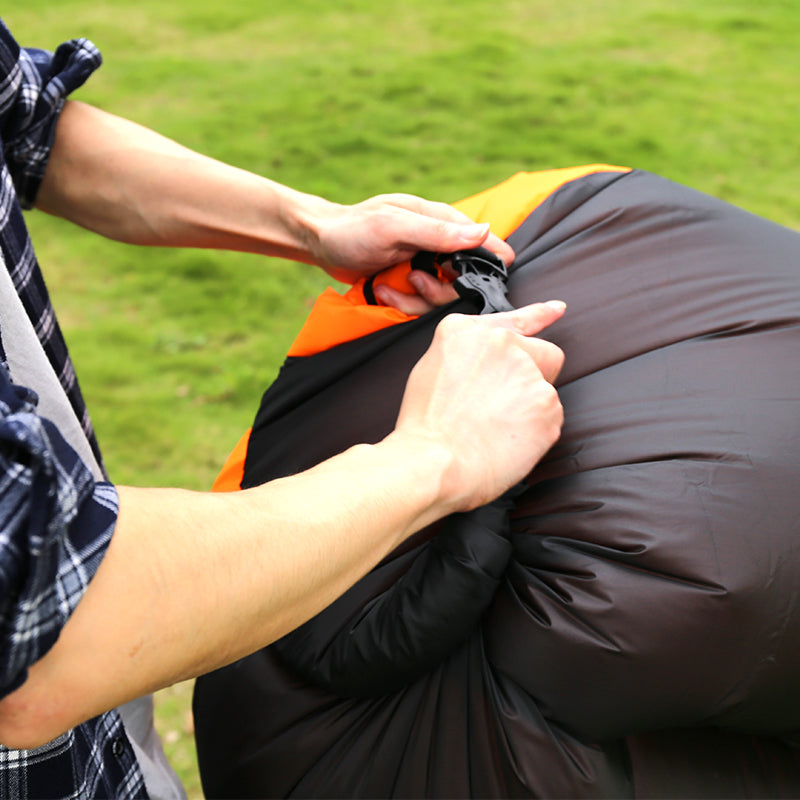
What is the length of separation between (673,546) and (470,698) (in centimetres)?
28

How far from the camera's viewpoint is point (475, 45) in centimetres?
475

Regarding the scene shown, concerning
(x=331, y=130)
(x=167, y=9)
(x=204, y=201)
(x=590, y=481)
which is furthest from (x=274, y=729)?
(x=167, y=9)

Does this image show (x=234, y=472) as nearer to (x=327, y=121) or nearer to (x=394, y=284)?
(x=394, y=284)

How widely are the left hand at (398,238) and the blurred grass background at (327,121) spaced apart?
1.23 meters

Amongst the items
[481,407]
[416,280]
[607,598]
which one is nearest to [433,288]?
[416,280]

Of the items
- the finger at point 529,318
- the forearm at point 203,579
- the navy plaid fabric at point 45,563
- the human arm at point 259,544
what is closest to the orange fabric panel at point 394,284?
the finger at point 529,318

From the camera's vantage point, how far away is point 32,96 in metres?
1.11

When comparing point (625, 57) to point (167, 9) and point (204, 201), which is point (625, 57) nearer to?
point (167, 9)

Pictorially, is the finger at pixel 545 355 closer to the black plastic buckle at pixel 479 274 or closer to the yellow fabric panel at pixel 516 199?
the black plastic buckle at pixel 479 274

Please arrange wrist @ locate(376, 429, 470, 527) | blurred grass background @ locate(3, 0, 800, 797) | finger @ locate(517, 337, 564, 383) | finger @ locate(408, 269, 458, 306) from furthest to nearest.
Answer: blurred grass background @ locate(3, 0, 800, 797), finger @ locate(408, 269, 458, 306), finger @ locate(517, 337, 564, 383), wrist @ locate(376, 429, 470, 527)

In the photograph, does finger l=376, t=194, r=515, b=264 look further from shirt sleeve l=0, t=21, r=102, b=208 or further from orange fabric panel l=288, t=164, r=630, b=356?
shirt sleeve l=0, t=21, r=102, b=208

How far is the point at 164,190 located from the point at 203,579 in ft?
2.59

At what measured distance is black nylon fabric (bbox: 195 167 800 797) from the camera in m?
0.85

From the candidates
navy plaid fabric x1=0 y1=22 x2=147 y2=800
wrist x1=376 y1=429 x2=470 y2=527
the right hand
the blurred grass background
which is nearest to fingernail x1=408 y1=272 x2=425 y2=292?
the right hand
